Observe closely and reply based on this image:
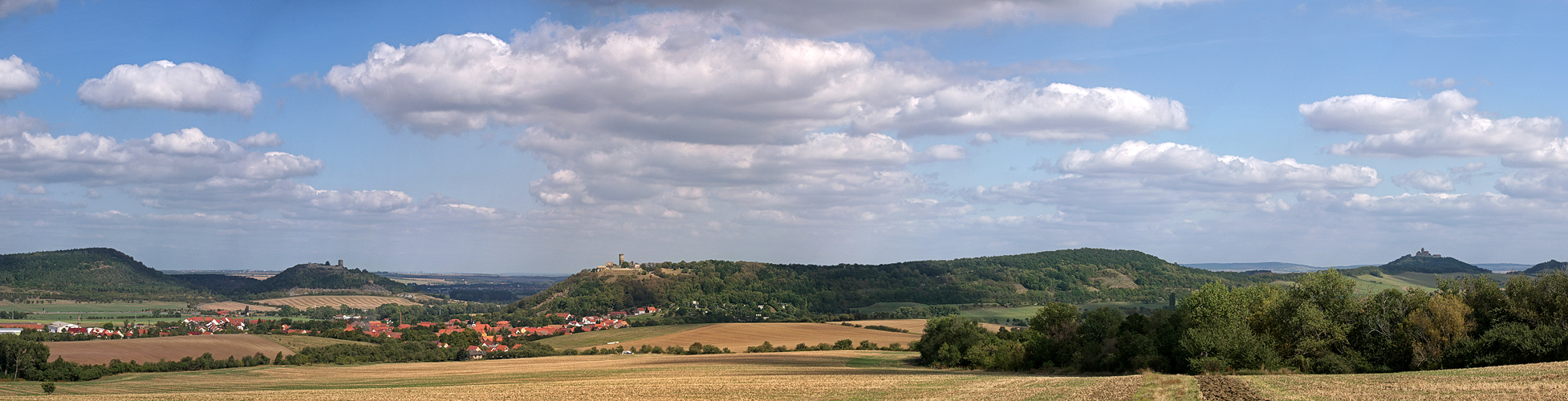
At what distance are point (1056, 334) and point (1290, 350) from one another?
667 inches

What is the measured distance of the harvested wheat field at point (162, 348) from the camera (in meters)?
88.4

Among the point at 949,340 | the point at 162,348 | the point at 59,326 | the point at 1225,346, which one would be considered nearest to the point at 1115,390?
the point at 1225,346

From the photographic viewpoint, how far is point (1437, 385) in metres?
32.1

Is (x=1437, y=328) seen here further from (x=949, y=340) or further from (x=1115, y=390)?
(x=949, y=340)

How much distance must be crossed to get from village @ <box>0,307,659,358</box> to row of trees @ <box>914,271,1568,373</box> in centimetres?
8491

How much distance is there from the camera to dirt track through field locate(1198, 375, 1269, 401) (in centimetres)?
3331

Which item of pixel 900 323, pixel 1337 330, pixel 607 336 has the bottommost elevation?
pixel 607 336

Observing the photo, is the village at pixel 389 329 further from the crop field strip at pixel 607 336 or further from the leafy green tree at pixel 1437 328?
the leafy green tree at pixel 1437 328

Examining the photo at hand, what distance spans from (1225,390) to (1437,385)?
7.17 metres

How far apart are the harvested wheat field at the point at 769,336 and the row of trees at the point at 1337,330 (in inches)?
2205

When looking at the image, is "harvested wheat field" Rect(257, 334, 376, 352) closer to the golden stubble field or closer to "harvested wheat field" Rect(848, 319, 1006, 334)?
the golden stubble field

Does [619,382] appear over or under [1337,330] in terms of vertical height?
under

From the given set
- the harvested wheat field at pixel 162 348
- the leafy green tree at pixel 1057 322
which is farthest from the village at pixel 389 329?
the leafy green tree at pixel 1057 322

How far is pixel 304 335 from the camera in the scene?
136m
